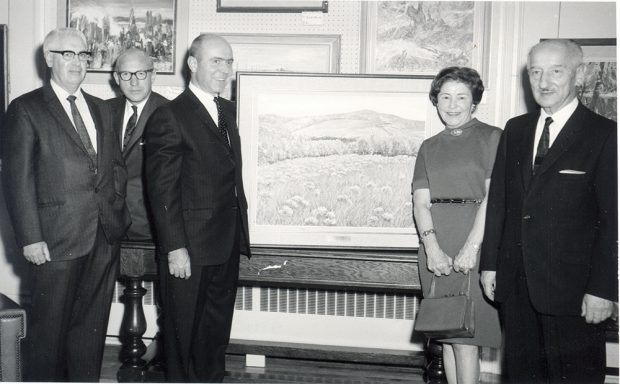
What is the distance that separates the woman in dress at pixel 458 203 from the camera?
2.45 metres

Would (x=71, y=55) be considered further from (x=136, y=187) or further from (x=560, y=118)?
(x=560, y=118)

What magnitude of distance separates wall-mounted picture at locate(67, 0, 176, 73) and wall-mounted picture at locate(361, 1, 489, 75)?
119cm

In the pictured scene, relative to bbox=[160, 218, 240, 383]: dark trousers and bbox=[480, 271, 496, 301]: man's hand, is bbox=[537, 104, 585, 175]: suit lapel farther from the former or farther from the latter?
bbox=[160, 218, 240, 383]: dark trousers

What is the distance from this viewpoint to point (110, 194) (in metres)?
2.63

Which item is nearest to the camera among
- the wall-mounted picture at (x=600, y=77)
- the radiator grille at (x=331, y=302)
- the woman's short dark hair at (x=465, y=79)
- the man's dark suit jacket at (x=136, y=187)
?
the woman's short dark hair at (x=465, y=79)

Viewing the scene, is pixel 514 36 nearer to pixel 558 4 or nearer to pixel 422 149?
pixel 558 4

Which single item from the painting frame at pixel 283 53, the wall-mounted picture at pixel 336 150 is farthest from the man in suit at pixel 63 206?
the painting frame at pixel 283 53

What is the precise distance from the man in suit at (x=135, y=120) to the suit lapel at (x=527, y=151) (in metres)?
1.80

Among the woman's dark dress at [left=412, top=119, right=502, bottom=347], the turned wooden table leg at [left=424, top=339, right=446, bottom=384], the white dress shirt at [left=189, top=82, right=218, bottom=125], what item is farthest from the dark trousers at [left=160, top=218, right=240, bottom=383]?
the turned wooden table leg at [left=424, top=339, right=446, bottom=384]

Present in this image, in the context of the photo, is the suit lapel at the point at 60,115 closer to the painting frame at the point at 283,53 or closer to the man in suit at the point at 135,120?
the man in suit at the point at 135,120

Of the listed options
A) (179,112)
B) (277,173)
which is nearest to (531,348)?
(277,173)

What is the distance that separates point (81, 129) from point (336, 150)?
1.16 meters

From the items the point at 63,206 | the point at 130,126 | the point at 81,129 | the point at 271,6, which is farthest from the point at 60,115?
the point at 271,6

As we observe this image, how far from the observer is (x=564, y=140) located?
6.81 ft
